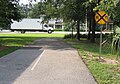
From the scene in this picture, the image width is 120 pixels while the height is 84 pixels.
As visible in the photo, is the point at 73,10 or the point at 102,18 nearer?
the point at 102,18

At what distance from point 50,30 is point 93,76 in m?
71.3

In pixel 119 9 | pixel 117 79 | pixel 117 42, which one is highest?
pixel 119 9

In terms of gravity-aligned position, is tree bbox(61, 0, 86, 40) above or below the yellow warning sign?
above

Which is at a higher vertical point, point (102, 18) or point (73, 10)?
point (73, 10)

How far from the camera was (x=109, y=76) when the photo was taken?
1196cm

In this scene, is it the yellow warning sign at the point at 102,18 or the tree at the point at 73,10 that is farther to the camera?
the tree at the point at 73,10

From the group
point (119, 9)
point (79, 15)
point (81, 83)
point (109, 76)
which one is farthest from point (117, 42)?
point (79, 15)

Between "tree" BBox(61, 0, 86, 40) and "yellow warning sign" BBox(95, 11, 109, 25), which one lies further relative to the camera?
"tree" BBox(61, 0, 86, 40)

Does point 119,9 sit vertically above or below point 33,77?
above

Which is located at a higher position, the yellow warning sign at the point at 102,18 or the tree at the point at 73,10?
the tree at the point at 73,10

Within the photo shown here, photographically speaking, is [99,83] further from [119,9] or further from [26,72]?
[119,9]

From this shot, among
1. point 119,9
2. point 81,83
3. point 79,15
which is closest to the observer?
point 81,83

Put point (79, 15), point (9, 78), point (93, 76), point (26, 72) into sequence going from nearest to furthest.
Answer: point (9, 78), point (93, 76), point (26, 72), point (79, 15)

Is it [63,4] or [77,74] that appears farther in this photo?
[63,4]
